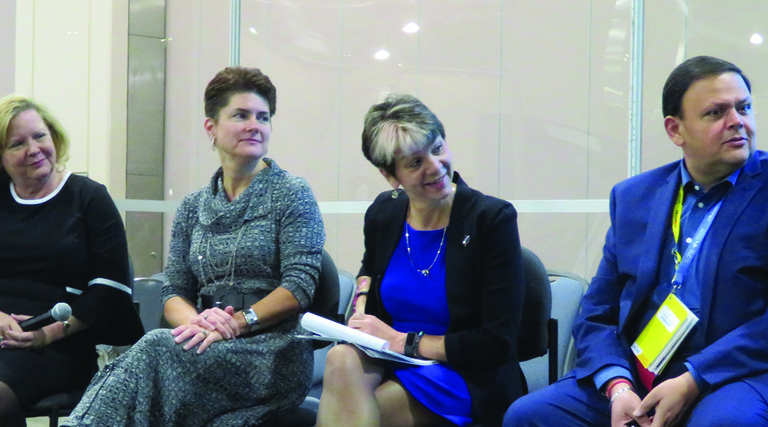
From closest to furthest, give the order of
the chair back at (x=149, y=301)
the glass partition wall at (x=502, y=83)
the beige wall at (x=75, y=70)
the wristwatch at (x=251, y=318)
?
the wristwatch at (x=251, y=318) → the glass partition wall at (x=502, y=83) → the chair back at (x=149, y=301) → the beige wall at (x=75, y=70)

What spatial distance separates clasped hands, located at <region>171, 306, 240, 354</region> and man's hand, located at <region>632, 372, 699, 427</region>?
1219 millimetres

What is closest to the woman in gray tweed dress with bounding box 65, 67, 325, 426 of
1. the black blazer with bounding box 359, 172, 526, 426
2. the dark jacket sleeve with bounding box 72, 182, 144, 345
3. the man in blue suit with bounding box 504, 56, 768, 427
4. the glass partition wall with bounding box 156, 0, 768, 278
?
the dark jacket sleeve with bounding box 72, 182, 144, 345

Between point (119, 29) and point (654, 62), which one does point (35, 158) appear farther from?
point (119, 29)

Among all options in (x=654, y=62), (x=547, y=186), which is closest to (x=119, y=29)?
(x=547, y=186)

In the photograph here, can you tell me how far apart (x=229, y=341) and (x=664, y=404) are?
125cm

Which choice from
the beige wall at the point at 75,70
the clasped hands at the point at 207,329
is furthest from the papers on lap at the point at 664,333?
the beige wall at the point at 75,70

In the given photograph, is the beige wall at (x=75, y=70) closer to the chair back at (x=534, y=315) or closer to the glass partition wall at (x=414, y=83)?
the glass partition wall at (x=414, y=83)

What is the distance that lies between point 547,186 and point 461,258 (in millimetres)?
1385

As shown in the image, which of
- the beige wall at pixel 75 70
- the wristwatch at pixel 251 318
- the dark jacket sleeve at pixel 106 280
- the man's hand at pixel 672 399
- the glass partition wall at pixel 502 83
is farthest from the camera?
the beige wall at pixel 75 70

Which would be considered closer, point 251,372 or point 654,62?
point 251,372

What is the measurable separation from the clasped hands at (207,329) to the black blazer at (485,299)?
662 millimetres

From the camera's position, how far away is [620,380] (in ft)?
7.20

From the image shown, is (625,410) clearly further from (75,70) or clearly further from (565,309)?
(75,70)

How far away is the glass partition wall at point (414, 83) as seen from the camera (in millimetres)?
3451
